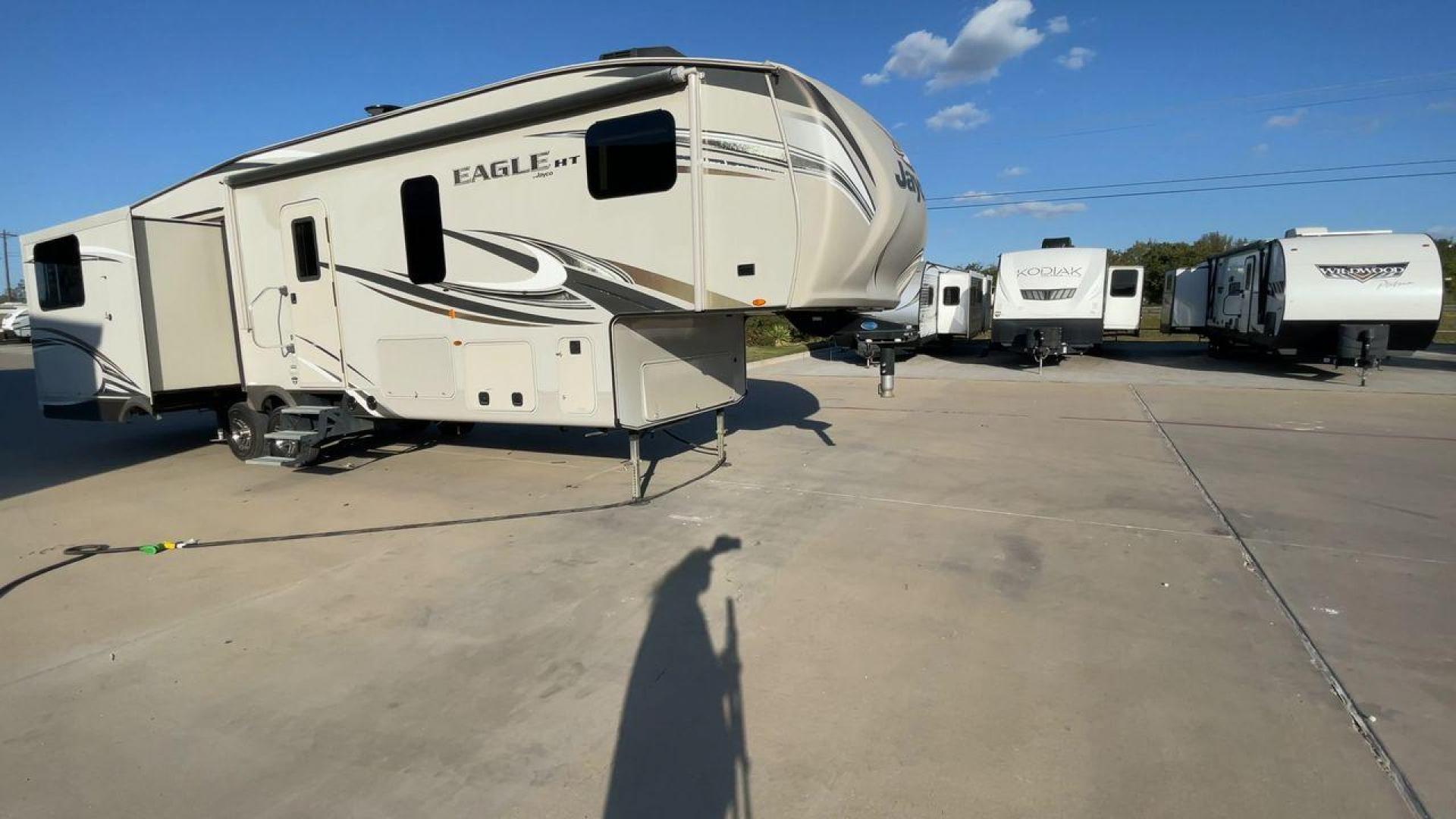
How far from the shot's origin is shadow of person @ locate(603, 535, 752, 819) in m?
2.49

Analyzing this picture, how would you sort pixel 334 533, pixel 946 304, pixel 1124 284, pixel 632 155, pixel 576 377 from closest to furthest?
1. pixel 632 155
2. pixel 334 533
3. pixel 576 377
4. pixel 1124 284
5. pixel 946 304

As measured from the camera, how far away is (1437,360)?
659 inches

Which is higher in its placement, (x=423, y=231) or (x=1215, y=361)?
(x=423, y=231)

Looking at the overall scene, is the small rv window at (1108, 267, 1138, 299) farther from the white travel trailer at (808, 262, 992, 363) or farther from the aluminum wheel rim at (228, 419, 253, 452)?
the aluminum wheel rim at (228, 419, 253, 452)

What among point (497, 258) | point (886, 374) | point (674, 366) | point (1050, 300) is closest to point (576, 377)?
point (674, 366)

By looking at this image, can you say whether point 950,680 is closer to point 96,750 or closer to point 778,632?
point 778,632

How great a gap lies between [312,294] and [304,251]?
447mm

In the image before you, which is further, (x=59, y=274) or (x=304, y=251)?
(x=59, y=274)

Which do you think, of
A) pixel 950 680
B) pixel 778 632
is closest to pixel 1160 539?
pixel 950 680

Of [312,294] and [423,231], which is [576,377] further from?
[312,294]

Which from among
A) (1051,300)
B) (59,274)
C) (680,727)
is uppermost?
(59,274)

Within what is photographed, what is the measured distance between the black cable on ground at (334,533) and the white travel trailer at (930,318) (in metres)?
12.6

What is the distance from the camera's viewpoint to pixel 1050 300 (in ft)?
54.0

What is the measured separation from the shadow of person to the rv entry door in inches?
198
